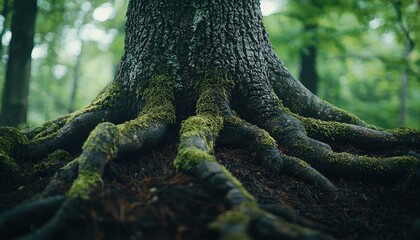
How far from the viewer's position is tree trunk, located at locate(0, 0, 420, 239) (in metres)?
3.01

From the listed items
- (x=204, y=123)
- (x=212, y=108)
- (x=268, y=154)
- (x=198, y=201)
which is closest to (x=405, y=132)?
(x=268, y=154)

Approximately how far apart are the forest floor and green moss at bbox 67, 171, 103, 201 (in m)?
0.06

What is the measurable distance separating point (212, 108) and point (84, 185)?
1562 millimetres

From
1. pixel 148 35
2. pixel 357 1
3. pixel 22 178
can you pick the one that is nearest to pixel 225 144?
pixel 148 35

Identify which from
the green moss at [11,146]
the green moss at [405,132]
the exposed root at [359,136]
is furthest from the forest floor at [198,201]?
the green moss at [405,132]

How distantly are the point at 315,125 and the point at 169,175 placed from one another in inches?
79.3

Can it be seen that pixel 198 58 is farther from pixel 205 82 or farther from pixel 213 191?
pixel 213 191

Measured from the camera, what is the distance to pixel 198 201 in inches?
79.8

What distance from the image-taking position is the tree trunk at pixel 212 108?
9.88 feet

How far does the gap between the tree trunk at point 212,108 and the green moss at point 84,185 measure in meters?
0.35

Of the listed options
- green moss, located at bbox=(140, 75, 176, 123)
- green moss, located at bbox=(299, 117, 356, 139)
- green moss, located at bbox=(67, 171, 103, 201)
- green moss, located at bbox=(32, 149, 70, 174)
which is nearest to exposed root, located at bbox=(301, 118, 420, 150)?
green moss, located at bbox=(299, 117, 356, 139)

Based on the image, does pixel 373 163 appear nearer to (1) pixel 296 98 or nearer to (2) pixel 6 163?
(1) pixel 296 98

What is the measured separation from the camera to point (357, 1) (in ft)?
26.7

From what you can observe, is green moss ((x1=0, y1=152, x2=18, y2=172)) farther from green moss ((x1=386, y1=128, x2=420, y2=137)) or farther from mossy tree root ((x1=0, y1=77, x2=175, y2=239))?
green moss ((x1=386, y1=128, x2=420, y2=137))
